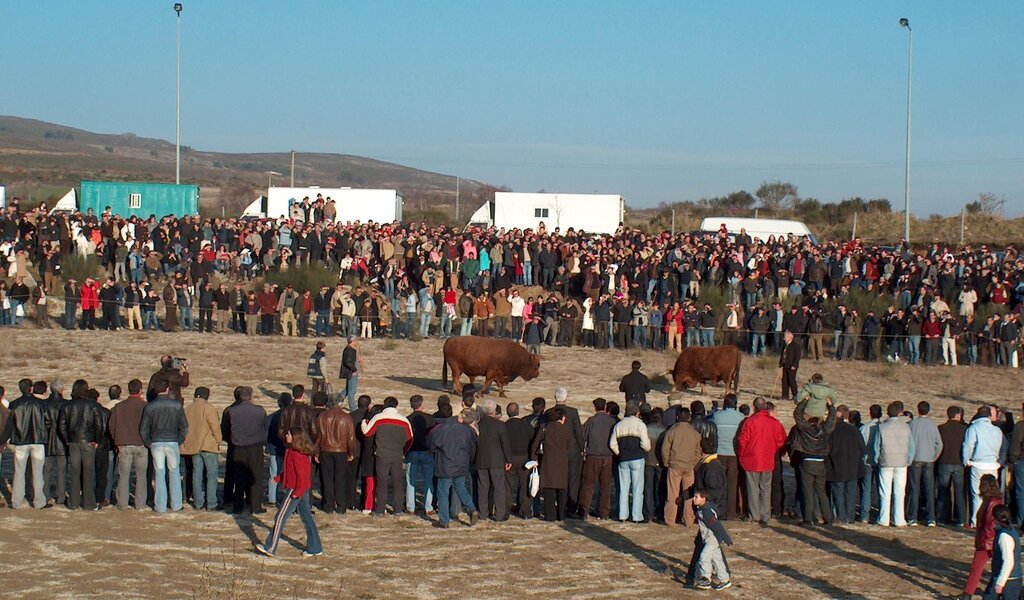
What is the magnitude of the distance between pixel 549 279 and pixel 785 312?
22.7 ft

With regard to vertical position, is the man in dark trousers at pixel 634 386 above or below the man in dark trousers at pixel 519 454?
above

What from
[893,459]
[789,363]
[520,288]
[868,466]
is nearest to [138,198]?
[520,288]

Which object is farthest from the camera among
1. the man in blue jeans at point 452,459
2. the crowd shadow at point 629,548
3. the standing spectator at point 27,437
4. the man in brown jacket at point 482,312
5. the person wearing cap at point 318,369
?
the man in brown jacket at point 482,312

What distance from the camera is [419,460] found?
1369 cm

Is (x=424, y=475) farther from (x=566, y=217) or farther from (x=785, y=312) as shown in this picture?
(x=566, y=217)

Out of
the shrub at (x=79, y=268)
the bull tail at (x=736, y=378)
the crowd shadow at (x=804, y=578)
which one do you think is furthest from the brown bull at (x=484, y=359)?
the shrub at (x=79, y=268)

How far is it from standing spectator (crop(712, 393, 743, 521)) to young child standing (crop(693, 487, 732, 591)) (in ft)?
9.02

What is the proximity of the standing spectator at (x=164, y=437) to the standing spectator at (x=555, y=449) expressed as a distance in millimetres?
3986

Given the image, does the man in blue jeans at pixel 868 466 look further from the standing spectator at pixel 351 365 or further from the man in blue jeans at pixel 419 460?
the standing spectator at pixel 351 365

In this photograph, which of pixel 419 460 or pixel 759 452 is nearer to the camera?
pixel 759 452

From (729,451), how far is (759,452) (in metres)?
0.40

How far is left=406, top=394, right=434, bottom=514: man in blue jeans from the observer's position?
13.5 meters

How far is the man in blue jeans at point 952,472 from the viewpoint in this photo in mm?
13617

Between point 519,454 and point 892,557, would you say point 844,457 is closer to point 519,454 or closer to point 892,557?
point 892,557
